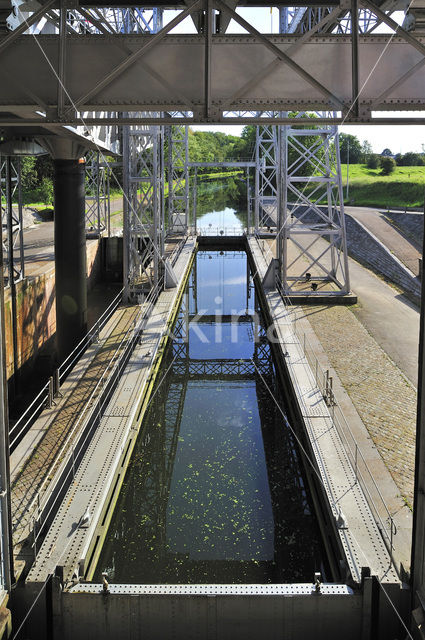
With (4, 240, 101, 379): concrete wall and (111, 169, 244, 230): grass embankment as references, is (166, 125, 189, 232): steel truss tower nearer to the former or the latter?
(111, 169, 244, 230): grass embankment

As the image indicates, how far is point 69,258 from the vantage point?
723 inches

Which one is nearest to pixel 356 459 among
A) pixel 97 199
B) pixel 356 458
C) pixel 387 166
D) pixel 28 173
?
pixel 356 458

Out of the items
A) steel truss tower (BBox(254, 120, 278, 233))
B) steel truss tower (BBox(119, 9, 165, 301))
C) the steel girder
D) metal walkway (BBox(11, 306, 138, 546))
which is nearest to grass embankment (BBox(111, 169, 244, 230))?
steel truss tower (BBox(254, 120, 278, 233))

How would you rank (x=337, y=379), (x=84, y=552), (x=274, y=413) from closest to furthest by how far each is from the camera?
(x=84, y=552), (x=337, y=379), (x=274, y=413)

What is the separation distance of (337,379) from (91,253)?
18.8 metres

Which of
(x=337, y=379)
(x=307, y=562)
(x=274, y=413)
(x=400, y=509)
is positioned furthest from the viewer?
(x=274, y=413)

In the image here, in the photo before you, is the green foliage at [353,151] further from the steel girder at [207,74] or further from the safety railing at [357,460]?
the steel girder at [207,74]

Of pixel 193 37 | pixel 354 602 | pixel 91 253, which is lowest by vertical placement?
pixel 354 602

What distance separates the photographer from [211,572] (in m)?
9.34

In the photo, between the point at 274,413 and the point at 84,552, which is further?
the point at 274,413

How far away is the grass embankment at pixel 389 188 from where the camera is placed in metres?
51.1

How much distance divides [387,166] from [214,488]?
5915 centimetres

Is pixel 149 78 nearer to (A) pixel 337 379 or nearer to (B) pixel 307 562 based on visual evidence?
(B) pixel 307 562

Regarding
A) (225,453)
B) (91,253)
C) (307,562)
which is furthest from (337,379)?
(91,253)
